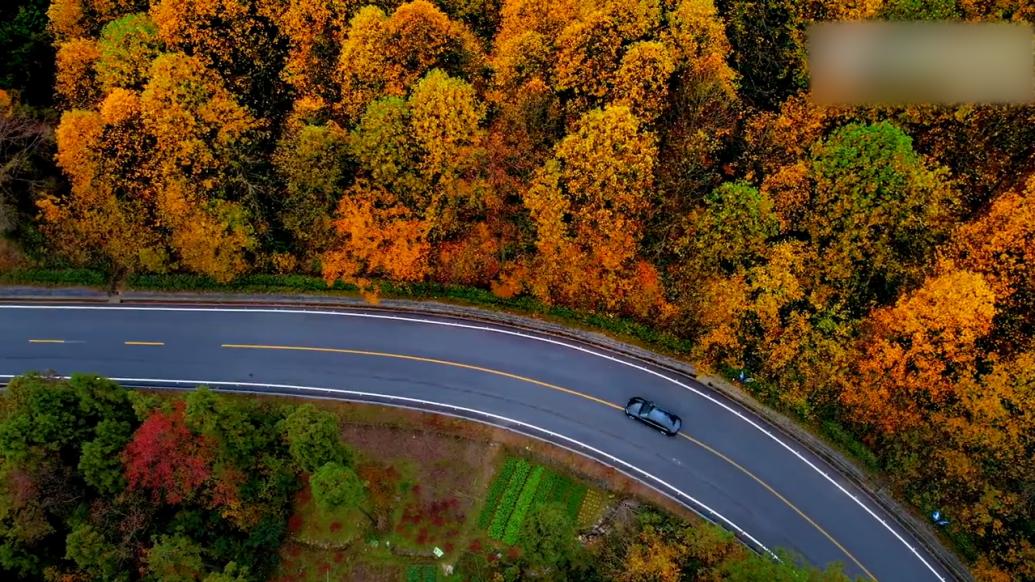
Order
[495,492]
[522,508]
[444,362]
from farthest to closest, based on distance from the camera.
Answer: [444,362]
[495,492]
[522,508]

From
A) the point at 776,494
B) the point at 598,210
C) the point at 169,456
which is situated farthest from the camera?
the point at 776,494

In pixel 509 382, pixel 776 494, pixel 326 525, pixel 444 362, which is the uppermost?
pixel 776 494

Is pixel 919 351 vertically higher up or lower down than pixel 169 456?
higher up

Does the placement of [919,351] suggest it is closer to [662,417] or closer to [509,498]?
[662,417]

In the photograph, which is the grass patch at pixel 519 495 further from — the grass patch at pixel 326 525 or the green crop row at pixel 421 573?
the grass patch at pixel 326 525

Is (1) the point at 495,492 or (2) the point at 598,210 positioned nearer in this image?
(2) the point at 598,210

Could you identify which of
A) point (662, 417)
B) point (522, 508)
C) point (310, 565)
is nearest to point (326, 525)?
point (310, 565)

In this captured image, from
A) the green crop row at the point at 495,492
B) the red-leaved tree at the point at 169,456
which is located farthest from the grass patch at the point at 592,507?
the red-leaved tree at the point at 169,456
